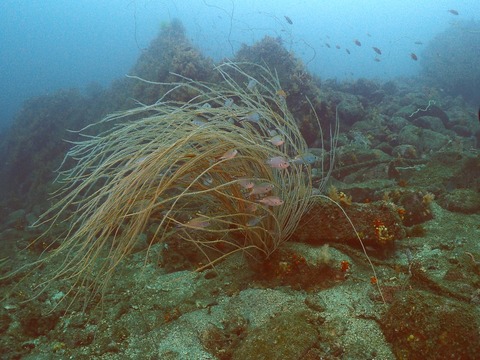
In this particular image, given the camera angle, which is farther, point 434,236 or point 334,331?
point 434,236

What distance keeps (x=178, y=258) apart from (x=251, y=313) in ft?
4.88

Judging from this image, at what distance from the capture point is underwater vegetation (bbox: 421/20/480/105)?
61.3 feet

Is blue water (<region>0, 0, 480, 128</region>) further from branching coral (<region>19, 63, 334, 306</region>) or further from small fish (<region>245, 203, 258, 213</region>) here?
small fish (<region>245, 203, 258, 213</region>)

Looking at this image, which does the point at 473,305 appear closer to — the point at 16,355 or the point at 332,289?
the point at 332,289

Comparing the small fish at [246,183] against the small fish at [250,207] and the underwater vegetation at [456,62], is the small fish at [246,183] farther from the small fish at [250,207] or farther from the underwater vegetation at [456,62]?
the underwater vegetation at [456,62]

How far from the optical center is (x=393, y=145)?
8.52 meters

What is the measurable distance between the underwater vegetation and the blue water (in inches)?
628

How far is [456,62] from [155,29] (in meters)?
31.6

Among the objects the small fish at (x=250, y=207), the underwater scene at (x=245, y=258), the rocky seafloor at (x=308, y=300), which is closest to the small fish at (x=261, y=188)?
the underwater scene at (x=245, y=258)

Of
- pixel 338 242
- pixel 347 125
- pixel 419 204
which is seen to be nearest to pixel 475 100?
pixel 347 125

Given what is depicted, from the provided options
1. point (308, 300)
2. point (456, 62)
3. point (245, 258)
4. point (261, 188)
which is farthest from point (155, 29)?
point (308, 300)

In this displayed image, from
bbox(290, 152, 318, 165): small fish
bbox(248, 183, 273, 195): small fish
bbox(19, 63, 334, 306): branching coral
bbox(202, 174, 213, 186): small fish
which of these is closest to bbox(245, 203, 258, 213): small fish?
bbox(19, 63, 334, 306): branching coral

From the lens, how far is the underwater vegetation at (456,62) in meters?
18.7

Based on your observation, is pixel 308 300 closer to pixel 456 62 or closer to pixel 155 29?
pixel 456 62
